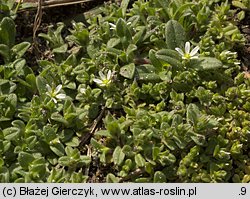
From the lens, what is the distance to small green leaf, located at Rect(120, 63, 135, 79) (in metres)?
4.83

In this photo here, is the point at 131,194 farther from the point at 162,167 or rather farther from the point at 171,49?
the point at 171,49

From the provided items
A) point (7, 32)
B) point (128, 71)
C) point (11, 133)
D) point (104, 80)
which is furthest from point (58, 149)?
point (7, 32)

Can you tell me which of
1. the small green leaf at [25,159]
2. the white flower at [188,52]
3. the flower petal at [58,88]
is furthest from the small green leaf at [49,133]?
the white flower at [188,52]

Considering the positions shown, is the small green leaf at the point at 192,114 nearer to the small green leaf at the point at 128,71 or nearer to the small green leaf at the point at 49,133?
the small green leaf at the point at 128,71

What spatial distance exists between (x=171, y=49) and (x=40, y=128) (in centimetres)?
140

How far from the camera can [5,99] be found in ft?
15.4

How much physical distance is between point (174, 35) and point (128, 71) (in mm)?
555

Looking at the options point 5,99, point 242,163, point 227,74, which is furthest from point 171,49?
point 5,99

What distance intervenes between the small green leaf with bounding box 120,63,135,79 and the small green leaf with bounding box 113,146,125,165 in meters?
0.67

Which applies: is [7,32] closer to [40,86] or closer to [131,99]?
[40,86]

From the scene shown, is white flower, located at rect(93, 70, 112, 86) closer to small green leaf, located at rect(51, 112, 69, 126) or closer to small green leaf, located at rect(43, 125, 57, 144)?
small green leaf, located at rect(51, 112, 69, 126)

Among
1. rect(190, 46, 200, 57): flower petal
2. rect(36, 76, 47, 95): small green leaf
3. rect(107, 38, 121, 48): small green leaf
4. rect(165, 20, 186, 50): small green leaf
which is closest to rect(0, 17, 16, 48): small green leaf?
rect(36, 76, 47, 95): small green leaf

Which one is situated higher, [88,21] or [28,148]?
[88,21]

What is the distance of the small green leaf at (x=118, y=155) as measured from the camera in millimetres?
4492
